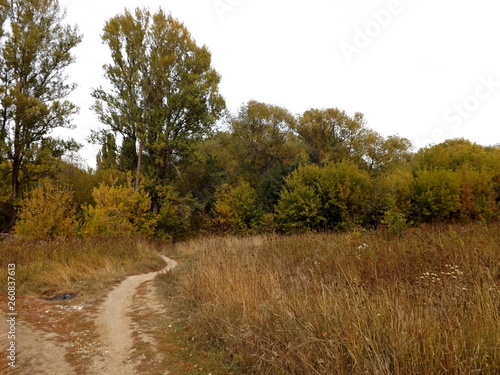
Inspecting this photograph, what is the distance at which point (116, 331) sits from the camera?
15.9 ft

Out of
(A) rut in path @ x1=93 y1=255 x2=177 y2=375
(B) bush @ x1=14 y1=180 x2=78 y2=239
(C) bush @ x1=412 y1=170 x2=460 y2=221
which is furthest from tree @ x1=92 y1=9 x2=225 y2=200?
(C) bush @ x1=412 y1=170 x2=460 y2=221

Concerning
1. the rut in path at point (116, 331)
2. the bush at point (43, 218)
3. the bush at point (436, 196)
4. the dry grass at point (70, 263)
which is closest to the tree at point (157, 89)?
the bush at point (43, 218)

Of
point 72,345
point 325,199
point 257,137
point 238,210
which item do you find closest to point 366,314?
point 72,345

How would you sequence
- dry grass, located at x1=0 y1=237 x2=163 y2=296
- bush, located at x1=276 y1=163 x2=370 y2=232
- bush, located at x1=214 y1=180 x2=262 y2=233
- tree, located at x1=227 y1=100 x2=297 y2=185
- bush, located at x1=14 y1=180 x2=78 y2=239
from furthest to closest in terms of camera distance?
tree, located at x1=227 y1=100 x2=297 y2=185 → bush, located at x1=214 y1=180 x2=262 y2=233 → bush, located at x1=276 y1=163 x2=370 y2=232 → bush, located at x1=14 y1=180 x2=78 y2=239 → dry grass, located at x1=0 y1=237 x2=163 y2=296

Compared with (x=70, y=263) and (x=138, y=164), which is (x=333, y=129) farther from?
(x=70, y=263)

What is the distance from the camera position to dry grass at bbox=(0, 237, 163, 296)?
776 centimetres

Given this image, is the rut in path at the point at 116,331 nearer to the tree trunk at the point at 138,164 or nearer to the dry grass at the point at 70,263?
the dry grass at the point at 70,263

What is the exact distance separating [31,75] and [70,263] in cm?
1700

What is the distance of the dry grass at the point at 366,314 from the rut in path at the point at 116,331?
1089mm

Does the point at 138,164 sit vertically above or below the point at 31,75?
below

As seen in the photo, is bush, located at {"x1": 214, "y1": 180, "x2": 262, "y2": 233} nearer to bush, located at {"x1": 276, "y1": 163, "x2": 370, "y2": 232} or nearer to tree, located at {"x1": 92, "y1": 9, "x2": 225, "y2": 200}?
bush, located at {"x1": 276, "y1": 163, "x2": 370, "y2": 232}

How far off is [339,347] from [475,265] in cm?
289

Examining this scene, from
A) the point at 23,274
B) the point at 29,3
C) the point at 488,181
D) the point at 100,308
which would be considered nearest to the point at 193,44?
the point at 29,3

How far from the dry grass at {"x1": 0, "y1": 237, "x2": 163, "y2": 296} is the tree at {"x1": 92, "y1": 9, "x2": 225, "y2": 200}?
1176cm
